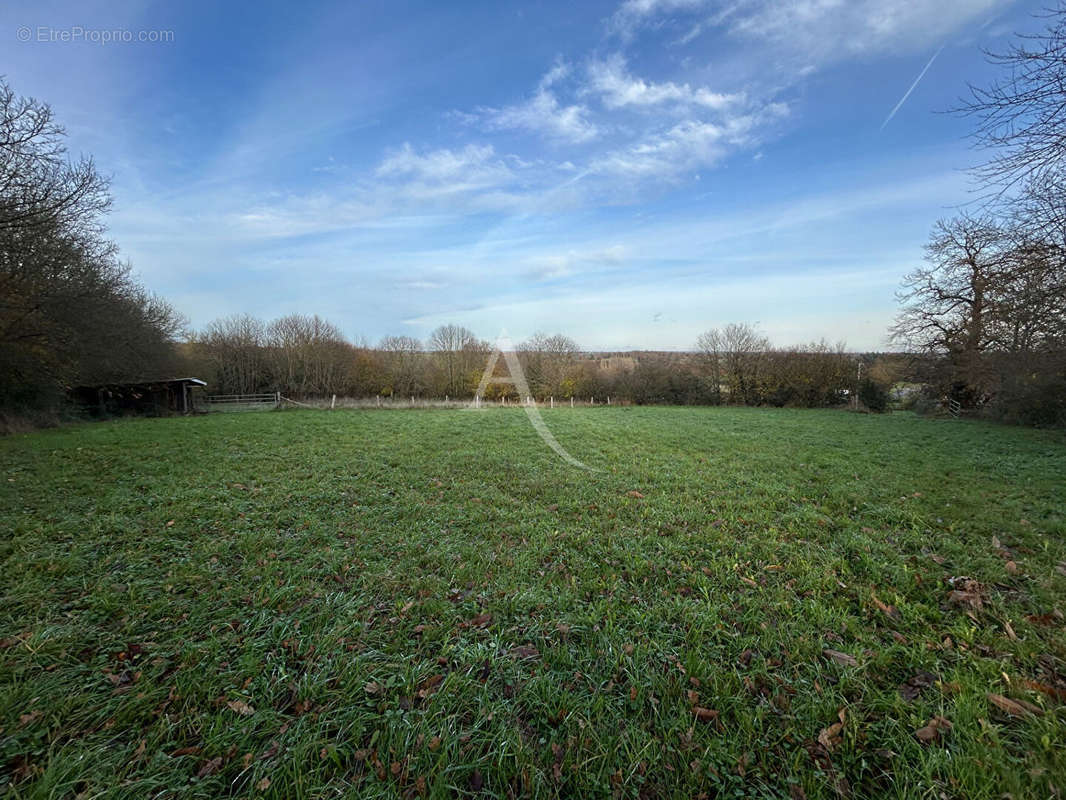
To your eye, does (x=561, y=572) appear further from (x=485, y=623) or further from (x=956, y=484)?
(x=956, y=484)

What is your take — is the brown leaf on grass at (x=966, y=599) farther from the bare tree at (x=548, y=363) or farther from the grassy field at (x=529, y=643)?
the bare tree at (x=548, y=363)

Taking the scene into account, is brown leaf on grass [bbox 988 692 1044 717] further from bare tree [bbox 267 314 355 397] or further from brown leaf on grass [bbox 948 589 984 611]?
bare tree [bbox 267 314 355 397]

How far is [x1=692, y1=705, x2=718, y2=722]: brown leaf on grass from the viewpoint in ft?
7.51

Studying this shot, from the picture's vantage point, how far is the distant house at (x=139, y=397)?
20.4 metres

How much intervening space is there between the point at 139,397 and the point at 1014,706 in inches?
1259

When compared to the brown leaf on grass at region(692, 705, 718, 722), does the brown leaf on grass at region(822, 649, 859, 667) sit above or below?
above

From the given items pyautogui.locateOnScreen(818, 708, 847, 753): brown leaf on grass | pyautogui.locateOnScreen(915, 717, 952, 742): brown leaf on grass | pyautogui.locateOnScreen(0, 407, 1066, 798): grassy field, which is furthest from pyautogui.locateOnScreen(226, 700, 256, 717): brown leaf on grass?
pyautogui.locateOnScreen(915, 717, 952, 742): brown leaf on grass

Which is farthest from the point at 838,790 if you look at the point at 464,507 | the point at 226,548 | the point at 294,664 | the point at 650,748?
the point at 226,548

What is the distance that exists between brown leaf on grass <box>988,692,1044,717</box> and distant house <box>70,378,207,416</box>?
29.3 meters

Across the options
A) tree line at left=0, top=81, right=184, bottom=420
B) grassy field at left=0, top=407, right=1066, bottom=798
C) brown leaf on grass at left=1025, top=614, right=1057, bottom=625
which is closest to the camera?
grassy field at left=0, top=407, right=1066, bottom=798

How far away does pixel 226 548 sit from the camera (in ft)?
14.3

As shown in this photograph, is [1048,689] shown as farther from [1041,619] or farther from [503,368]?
[503,368]

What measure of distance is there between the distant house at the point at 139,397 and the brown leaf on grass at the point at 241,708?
26.2m

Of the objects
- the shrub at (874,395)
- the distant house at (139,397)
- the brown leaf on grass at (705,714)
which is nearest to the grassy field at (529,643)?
the brown leaf on grass at (705,714)
